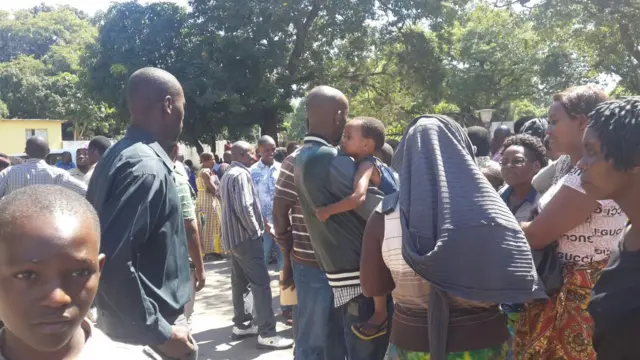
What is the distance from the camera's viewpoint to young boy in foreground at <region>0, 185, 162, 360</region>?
1398mm

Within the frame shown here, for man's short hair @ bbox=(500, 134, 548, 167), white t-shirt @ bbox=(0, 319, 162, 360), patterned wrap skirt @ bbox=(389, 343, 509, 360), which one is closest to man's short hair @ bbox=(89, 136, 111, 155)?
man's short hair @ bbox=(500, 134, 548, 167)

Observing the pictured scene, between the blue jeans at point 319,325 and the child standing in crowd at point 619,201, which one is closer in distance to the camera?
the child standing in crowd at point 619,201

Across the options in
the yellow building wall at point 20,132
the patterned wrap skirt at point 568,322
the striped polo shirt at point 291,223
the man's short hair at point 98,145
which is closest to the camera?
the patterned wrap skirt at point 568,322

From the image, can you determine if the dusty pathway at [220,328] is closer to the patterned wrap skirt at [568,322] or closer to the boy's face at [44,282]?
the patterned wrap skirt at [568,322]

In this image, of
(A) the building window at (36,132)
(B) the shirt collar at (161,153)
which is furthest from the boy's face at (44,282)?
(A) the building window at (36,132)

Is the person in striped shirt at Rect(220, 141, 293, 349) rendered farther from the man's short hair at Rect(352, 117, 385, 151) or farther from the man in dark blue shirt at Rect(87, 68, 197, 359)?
the man in dark blue shirt at Rect(87, 68, 197, 359)

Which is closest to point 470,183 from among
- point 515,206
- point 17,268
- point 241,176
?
point 515,206

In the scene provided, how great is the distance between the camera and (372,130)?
367 centimetres

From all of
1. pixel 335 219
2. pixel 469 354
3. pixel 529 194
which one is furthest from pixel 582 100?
pixel 335 219

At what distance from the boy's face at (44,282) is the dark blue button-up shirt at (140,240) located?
2.96 feet

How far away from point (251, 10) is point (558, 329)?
16.2 meters

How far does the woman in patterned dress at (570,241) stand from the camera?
2.56 metres

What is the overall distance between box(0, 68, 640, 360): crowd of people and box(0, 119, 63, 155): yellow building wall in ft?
113

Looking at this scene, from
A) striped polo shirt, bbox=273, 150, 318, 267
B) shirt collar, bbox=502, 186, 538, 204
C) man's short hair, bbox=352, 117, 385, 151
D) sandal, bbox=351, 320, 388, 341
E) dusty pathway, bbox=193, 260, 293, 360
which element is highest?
man's short hair, bbox=352, 117, 385, 151
